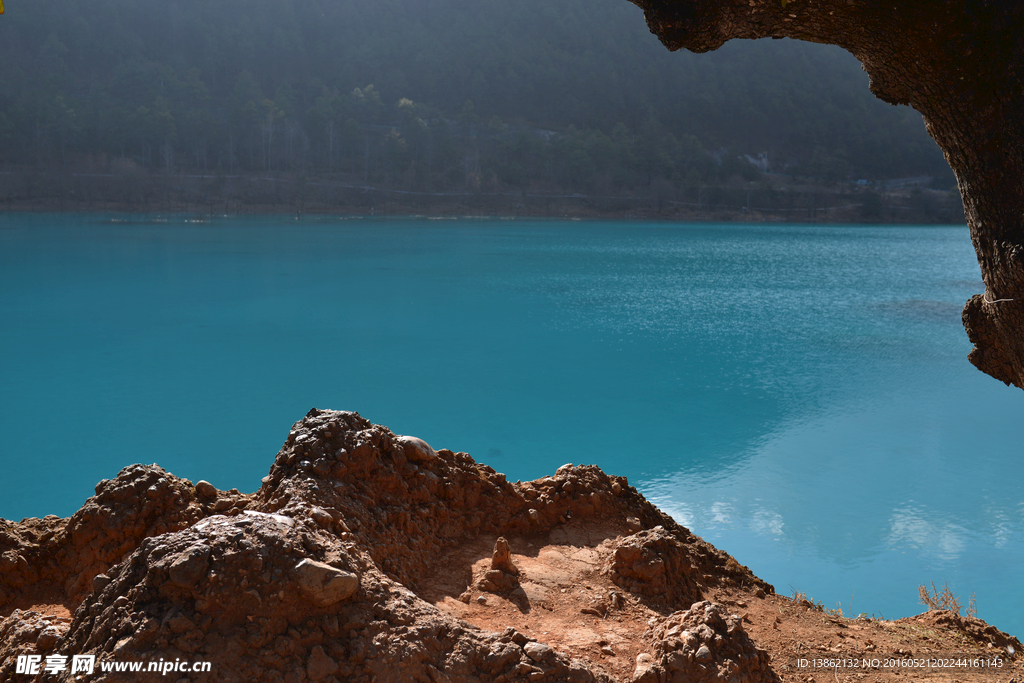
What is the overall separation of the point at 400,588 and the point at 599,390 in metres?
8.20

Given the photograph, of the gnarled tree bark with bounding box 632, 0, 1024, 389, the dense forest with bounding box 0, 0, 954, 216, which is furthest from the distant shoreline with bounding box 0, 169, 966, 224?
the gnarled tree bark with bounding box 632, 0, 1024, 389

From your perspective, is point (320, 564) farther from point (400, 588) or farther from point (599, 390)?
point (599, 390)

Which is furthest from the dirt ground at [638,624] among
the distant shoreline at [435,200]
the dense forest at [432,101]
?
the dense forest at [432,101]

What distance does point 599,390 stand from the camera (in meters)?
9.91

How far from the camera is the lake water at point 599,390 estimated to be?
6469mm

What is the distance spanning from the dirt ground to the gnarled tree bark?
43.1 inches

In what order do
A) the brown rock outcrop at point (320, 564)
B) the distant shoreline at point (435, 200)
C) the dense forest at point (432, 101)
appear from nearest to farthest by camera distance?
1. the brown rock outcrop at point (320, 564)
2. the distant shoreline at point (435, 200)
3. the dense forest at point (432, 101)

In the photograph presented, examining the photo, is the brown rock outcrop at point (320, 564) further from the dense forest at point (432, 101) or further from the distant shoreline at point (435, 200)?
the dense forest at point (432, 101)

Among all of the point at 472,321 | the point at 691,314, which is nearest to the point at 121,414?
the point at 472,321

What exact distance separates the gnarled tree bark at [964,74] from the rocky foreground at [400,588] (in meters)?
1.29

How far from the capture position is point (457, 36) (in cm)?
7238

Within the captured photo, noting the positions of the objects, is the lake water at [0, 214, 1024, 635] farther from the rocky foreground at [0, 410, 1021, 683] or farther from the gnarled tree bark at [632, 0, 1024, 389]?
the gnarled tree bark at [632, 0, 1024, 389]

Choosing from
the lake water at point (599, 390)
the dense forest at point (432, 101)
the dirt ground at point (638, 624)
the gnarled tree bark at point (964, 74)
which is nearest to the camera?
the gnarled tree bark at point (964, 74)

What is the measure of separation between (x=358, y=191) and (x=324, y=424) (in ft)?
156
